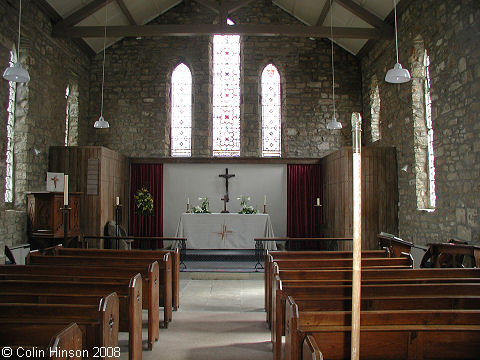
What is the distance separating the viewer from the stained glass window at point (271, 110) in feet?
39.1

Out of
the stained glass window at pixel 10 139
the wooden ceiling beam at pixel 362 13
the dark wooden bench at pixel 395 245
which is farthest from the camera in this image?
the wooden ceiling beam at pixel 362 13

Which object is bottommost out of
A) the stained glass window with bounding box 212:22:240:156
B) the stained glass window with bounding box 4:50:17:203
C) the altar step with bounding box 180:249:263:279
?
the altar step with bounding box 180:249:263:279

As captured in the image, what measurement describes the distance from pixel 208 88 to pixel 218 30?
2.64 metres

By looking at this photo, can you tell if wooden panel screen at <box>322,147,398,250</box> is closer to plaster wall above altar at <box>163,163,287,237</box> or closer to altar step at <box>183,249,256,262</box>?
altar step at <box>183,249,256,262</box>

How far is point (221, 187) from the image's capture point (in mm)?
11312

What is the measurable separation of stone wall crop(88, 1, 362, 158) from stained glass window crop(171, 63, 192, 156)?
0.69 ft

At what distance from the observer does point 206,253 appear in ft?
30.5

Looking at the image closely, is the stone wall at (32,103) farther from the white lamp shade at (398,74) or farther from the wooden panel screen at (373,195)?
the white lamp shade at (398,74)

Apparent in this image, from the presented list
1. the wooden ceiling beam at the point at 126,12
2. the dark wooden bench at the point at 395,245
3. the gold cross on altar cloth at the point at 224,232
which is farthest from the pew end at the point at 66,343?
the wooden ceiling beam at the point at 126,12

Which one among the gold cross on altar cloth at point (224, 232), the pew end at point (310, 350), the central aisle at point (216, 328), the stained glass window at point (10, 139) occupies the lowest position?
the central aisle at point (216, 328)

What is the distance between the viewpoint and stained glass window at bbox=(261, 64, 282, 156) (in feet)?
39.1

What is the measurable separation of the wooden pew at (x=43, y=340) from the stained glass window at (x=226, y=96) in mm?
9940

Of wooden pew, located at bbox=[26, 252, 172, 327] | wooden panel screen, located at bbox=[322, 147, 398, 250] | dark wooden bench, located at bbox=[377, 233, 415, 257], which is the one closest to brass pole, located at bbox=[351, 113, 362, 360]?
wooden pew, located at bbox=[26, 252, 172, 327]

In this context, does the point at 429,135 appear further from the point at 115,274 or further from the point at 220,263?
the point at 115,274
